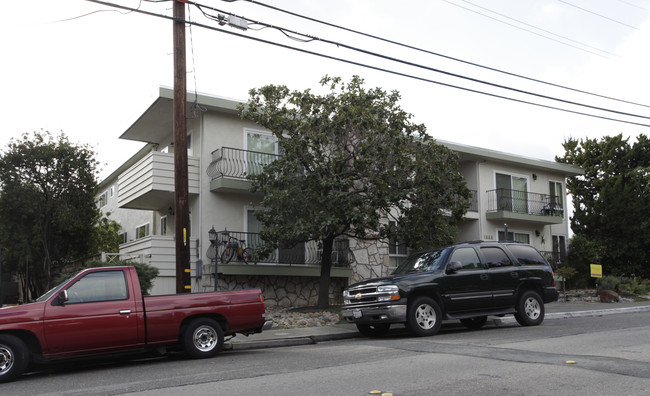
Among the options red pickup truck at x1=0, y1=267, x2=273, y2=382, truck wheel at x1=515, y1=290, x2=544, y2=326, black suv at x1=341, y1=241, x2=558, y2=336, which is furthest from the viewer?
truck wheel at x1=515, y1=290, x2=544, y2=326

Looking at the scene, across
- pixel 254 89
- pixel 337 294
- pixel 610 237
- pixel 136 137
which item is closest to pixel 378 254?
pixel 337 294

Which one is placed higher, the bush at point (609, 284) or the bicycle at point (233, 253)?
the bicycle at point (233, 253)

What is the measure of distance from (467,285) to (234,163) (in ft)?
31.2

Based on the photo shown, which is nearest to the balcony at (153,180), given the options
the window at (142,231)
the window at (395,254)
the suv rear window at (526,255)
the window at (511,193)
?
the window at (142,231)

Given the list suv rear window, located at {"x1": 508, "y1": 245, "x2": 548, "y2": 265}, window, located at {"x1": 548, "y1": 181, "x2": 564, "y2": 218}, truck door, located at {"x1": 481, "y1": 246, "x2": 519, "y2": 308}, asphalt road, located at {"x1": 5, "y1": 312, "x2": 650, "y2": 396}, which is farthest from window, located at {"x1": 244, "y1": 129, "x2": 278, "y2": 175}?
window, located at {"x1": 548, "y1": 181, "x2": 564, "y2": 218}

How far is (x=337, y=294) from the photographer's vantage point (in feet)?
68.5

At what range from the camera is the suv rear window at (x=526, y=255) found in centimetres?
1320

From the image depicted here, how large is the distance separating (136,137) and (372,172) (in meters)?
10.9

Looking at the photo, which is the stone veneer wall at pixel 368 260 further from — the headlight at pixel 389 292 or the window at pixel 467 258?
the headlight at pixel 389 292

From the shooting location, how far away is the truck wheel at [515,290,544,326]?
12.8m

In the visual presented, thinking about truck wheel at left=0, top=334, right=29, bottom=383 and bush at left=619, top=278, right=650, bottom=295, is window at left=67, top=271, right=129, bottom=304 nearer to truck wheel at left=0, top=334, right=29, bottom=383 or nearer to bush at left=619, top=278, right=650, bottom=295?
truck wheel at left=0, top=334, right=29, bottom=383

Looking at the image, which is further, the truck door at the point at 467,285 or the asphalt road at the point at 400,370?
the truck door at the point at 467,285

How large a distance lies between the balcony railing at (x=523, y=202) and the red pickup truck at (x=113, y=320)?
1842cm

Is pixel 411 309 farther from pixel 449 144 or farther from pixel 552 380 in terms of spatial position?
pixel 449 144
